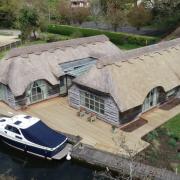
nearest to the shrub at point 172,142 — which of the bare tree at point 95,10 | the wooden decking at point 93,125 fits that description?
the wooden decking at point 93,125

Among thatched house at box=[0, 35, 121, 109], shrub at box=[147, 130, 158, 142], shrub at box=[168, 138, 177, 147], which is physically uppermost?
thatched house at box=[0, 35, 121, 109]

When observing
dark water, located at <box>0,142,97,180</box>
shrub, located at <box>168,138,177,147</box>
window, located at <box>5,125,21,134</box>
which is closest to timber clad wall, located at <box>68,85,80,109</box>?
window, located at <box>5,125,21,134</box>

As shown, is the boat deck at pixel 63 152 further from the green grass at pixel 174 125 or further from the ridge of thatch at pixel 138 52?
the green grass at pixel 174 125

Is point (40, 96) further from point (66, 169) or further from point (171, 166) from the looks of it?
point (171, 166)

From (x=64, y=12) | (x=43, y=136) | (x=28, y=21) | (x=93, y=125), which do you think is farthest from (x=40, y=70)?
(x=64, y=12)

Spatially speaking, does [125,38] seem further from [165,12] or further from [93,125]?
[93,125]

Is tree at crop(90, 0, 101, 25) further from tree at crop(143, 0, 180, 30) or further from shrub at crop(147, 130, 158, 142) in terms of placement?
shrub at crop(147, 130, 158, 142)

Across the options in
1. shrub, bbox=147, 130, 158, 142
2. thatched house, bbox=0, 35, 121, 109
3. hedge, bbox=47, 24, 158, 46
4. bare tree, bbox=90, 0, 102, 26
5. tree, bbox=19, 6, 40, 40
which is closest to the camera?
shrub, bbox=147, 130, 158, 142

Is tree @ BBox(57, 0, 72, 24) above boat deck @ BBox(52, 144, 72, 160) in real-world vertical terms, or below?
above
